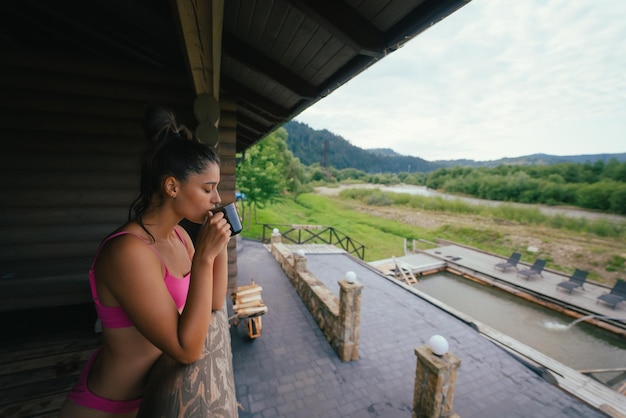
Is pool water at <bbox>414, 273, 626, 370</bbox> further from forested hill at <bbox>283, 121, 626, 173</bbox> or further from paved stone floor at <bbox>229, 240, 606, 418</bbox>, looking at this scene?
forested hill at <bbox>283, 121, 626, 173</bbox>

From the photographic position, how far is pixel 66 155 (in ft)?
9.35

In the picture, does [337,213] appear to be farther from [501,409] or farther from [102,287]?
[102,287]

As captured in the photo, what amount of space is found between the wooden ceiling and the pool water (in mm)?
11109

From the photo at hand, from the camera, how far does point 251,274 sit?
815cm

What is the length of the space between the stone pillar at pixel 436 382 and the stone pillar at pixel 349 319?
1375mm

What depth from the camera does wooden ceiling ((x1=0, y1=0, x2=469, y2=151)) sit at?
1648mm

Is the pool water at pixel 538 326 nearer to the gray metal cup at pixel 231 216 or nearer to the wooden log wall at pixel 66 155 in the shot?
the gray metal cup at pixel 231 216

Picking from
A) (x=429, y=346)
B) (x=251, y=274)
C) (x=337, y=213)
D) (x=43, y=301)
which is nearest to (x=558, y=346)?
(x=429, y=346)

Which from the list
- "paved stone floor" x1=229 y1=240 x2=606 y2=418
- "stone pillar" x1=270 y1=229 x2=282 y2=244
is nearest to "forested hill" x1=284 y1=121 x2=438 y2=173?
"stone pillar" x1=270 y1=229 x2=282 y2=244

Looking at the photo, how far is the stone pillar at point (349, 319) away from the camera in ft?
14.4

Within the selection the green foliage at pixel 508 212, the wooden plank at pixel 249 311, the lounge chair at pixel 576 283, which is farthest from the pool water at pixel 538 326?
the green foliage at pixel 508 212

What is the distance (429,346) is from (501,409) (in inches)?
91.4

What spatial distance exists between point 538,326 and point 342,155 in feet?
246

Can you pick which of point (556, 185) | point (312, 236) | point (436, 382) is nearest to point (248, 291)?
point (436, 382)
